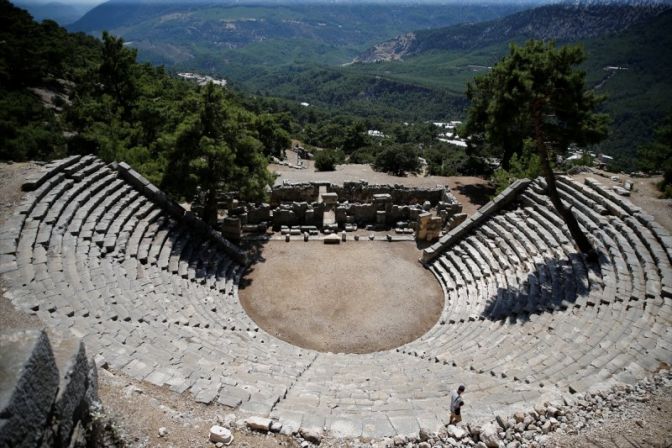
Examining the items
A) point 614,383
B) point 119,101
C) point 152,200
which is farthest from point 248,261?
point 119,101

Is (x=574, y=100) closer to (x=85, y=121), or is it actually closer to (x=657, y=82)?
(x=85, y=121)

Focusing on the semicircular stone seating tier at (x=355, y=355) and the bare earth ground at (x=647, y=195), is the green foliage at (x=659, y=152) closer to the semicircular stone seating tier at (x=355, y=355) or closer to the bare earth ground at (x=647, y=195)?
the bare earth ground at (x=647, y=195)

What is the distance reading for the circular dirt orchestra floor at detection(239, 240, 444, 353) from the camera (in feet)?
50.8

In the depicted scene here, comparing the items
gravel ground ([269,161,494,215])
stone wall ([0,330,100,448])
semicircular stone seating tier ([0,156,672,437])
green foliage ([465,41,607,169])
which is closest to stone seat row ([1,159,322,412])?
semicircular stone seating tier ([0,156,672,437])

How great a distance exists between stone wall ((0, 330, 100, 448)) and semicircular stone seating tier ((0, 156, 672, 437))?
3.10 meters

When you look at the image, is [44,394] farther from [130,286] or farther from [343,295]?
[343,295]

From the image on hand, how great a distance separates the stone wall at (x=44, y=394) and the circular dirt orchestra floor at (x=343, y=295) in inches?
378

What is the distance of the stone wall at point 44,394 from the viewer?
427cm

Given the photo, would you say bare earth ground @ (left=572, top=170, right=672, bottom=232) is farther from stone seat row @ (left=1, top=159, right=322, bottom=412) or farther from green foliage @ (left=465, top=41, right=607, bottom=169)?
stone seat row @ (left=1, top=159, right=322, bottom=412)

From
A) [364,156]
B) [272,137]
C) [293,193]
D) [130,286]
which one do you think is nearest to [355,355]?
[130,286]

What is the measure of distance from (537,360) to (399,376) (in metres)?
3.90

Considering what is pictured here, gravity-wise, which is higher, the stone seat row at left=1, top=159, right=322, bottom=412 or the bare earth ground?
the bare earth ground

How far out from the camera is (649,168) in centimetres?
3003

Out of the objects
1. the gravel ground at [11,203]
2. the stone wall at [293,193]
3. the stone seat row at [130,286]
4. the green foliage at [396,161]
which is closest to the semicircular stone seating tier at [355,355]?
the stone seat row at [130,286]
